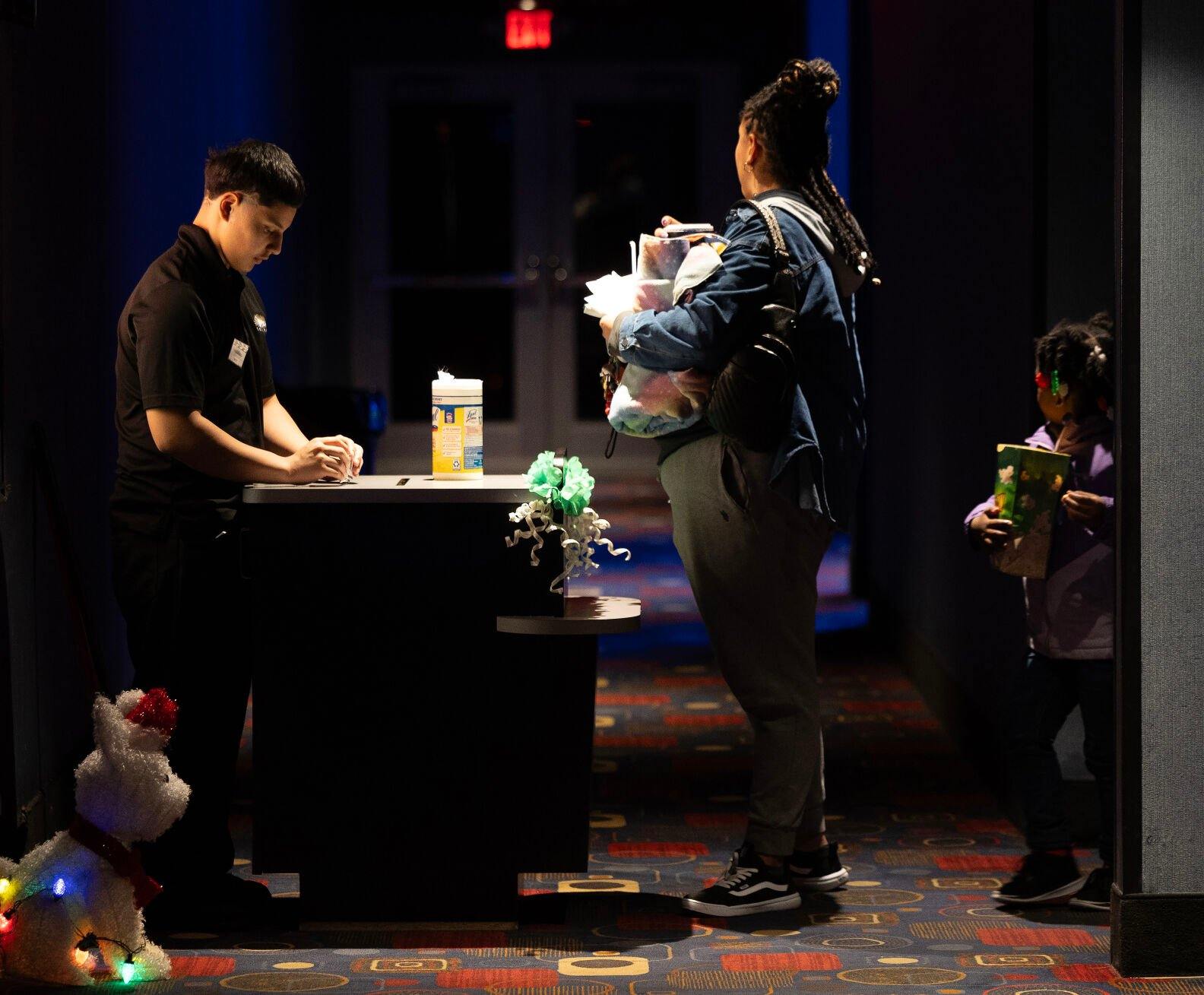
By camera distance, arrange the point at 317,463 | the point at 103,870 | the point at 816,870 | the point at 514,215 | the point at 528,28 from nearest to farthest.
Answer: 1. the point at 103,870
2. the point at 317,463
3. the point at 816,870
4. the point at 528,28
5. the point at 514,215

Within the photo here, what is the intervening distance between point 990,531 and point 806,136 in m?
0.91

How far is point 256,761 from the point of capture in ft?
9.83

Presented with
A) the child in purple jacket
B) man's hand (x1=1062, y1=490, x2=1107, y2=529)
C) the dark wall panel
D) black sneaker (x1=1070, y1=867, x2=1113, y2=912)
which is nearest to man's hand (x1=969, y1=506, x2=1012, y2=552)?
the child in purple jacket

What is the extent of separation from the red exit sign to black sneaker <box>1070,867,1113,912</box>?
955 cm

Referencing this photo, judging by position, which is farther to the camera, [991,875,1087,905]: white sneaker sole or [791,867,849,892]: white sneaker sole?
[791,867,849,892]: white sneaker sole

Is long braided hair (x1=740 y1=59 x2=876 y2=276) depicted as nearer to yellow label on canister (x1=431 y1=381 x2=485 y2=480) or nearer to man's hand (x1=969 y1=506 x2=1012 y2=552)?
man's hand (x1=969 y1=506 x2=1012 y2=552)

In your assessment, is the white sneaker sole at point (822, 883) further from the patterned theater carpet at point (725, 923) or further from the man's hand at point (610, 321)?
the man's hand at point (610, 321)

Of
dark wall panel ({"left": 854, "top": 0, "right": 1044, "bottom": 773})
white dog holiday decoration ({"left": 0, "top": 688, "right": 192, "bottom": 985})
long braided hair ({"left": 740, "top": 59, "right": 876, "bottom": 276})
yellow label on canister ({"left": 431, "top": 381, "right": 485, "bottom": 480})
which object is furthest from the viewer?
dark wall panel ({"left": 854, "top": 0, "right": 1044, "bottom": 773})

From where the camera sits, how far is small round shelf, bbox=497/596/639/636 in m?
2.89

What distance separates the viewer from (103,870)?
272 centimetres

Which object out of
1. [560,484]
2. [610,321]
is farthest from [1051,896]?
[610,321]

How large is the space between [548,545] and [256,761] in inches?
27.3

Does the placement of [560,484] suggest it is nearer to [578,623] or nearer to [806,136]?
[578,623]

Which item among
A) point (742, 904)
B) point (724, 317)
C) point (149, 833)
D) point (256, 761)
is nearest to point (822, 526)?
point (724, 317)
